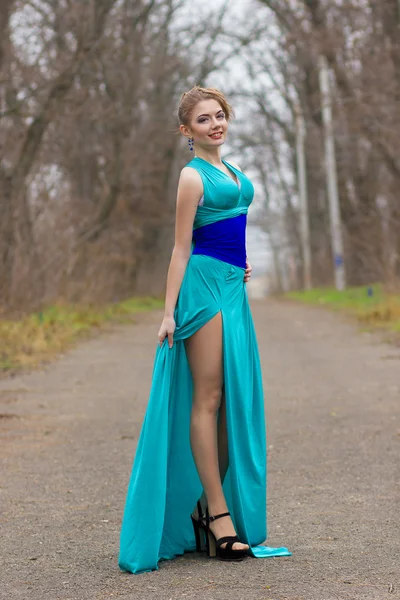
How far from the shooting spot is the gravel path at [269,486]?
13.1 ft

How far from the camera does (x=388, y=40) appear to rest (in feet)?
68.7

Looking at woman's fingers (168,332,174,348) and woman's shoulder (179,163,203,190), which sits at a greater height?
woman's shoulder (179,163,203,190)

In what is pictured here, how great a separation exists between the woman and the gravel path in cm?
13

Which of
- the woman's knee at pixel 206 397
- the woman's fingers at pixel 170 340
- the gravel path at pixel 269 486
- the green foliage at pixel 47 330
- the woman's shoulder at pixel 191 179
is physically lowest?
the gravel path at pixel 269 486

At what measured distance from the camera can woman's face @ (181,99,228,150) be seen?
441 centimetres

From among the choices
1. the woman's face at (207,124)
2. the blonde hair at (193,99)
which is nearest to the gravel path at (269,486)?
the woman's face at (207,124)

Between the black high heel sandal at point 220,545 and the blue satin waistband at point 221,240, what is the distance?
3.29ft

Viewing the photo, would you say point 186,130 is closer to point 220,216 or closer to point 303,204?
point 220,216

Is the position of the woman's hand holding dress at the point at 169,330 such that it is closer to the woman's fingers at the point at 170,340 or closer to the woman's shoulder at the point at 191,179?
the woman's fingers at the point at 170,340

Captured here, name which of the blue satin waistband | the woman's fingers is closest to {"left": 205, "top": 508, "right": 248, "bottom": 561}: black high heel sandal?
the woman's fingers

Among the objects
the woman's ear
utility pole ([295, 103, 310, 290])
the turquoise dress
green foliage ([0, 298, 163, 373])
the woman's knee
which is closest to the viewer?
the turquoise dress

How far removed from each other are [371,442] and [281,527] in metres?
2.39

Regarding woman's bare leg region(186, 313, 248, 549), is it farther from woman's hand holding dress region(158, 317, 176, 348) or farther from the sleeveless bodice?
the sleeveless bodice

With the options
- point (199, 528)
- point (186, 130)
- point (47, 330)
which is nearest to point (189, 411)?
point (199, 528)
